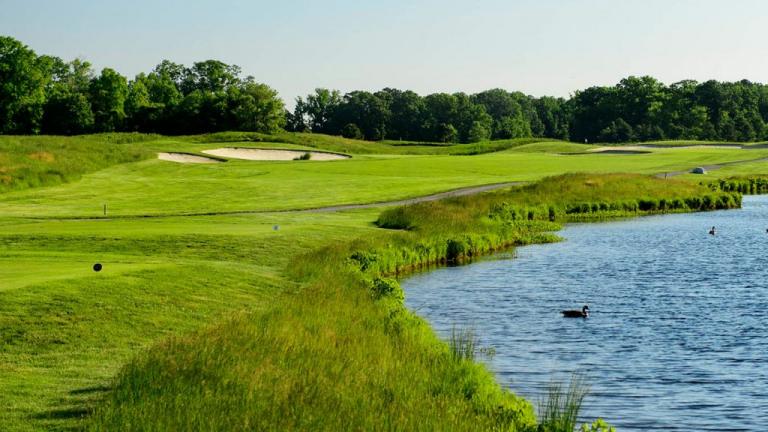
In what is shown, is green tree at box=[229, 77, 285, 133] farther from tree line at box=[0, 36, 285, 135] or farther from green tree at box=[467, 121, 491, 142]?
green tree at box=[467, 121, 491, 142]

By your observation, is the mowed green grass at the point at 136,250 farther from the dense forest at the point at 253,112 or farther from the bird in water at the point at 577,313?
the dense forest at the point at 253,112

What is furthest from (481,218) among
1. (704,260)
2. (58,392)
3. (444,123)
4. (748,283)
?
(444,123)

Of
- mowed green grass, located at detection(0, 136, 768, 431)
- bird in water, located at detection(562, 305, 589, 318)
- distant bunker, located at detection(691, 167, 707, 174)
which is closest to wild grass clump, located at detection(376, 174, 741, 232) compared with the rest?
mowed green grass, located at detection(0, 136, 768, 431)

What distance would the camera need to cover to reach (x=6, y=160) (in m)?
69.4

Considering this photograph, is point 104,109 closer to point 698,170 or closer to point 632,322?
point 698,170

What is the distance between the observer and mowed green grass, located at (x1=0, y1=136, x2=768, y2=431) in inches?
688

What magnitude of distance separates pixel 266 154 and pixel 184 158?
12424 millimetres

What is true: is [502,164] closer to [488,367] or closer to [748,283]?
[748,283]

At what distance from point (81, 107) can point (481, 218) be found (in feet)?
337

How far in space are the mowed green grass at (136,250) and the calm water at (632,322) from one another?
19.4 feet

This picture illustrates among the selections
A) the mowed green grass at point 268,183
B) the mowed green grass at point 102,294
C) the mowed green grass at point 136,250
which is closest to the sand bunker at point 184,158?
the mowed green grass at point 268,183

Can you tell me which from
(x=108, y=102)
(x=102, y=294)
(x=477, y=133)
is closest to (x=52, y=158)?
(x=102, y=294)

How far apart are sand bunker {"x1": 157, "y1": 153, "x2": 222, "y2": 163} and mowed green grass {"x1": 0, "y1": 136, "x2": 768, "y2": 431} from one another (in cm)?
440

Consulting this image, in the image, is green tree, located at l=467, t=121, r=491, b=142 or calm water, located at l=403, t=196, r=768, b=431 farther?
green tree, located at l=467, t=121, r=491, b=142
